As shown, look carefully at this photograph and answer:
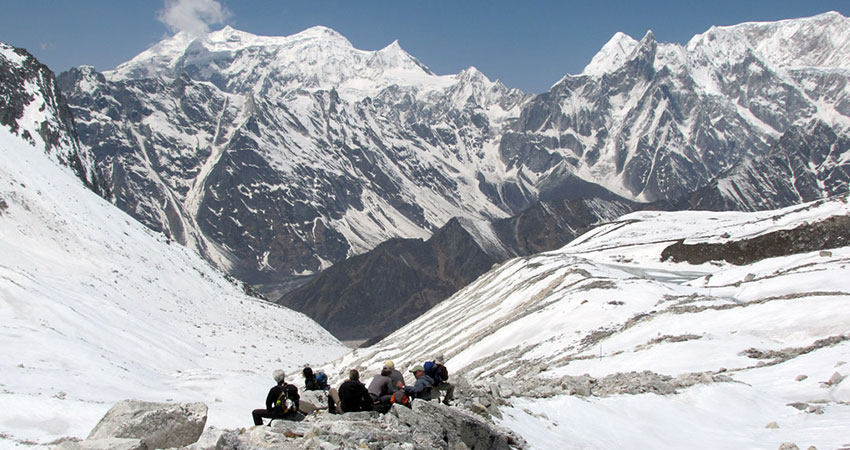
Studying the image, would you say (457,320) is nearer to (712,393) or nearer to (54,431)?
(712,393)

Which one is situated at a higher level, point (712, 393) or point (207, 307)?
point (207, 307)

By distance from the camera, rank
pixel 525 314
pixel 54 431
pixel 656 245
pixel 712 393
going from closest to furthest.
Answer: pixel 54 431, pixel 712 393, pixel 525 314, pixel 656 245

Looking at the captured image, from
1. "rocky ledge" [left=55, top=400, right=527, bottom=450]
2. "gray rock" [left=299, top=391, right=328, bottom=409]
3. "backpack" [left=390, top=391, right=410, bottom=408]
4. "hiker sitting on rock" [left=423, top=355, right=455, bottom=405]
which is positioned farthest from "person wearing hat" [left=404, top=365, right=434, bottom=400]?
"gray rock" [left=299, top=391, right=328, bottom=409]

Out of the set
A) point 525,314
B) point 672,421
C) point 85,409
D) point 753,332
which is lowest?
point 672,421

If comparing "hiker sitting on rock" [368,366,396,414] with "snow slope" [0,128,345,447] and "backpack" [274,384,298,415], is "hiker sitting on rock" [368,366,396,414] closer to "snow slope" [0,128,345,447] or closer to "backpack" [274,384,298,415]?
"backpack" [274,384,298,415]

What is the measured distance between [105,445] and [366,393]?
5.07 m


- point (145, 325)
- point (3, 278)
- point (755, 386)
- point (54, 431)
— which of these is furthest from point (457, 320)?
point (54, 431)

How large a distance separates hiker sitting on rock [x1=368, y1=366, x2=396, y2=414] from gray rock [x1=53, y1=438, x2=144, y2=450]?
15.4 feet

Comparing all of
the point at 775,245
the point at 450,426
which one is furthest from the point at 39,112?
the point at 450,426

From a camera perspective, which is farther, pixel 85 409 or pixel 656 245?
pixel 656 245

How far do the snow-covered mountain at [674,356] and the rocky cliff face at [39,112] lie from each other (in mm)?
102117

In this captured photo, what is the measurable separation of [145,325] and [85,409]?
39.4m

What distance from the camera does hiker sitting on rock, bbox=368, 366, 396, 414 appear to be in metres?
13.6

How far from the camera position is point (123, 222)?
93.8 meters
